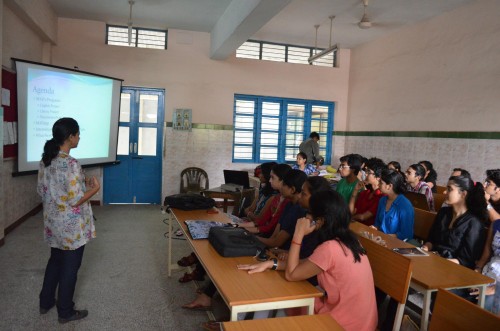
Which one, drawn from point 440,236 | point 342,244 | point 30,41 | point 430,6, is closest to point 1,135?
point 30,41

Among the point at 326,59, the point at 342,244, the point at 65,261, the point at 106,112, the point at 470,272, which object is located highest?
the point at 326,59

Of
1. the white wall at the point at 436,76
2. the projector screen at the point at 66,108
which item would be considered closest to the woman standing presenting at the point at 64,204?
the projector screen at the point at 66,108

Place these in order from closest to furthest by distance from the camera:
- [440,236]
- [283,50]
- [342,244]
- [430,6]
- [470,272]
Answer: [342,244] → [470,272] → [440,236] → [430,6] → [283,50]

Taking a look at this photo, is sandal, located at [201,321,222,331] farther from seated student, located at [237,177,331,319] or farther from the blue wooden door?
the blue wooden door

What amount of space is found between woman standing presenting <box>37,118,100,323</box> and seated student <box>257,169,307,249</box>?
1.32 metres

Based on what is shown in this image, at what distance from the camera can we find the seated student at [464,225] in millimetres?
2637

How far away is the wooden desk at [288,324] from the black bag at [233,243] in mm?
704

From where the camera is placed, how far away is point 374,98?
7195 millimetres

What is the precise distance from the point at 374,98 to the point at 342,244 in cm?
596

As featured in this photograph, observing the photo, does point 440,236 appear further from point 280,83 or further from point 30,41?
point 30,41

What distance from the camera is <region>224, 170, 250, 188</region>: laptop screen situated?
535cm

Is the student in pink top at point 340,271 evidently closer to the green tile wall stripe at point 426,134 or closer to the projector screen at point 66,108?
the green tile wall stripe at point 426,134

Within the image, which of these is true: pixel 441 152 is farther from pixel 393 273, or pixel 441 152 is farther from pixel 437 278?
pixel 393 273

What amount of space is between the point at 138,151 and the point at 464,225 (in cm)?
579
